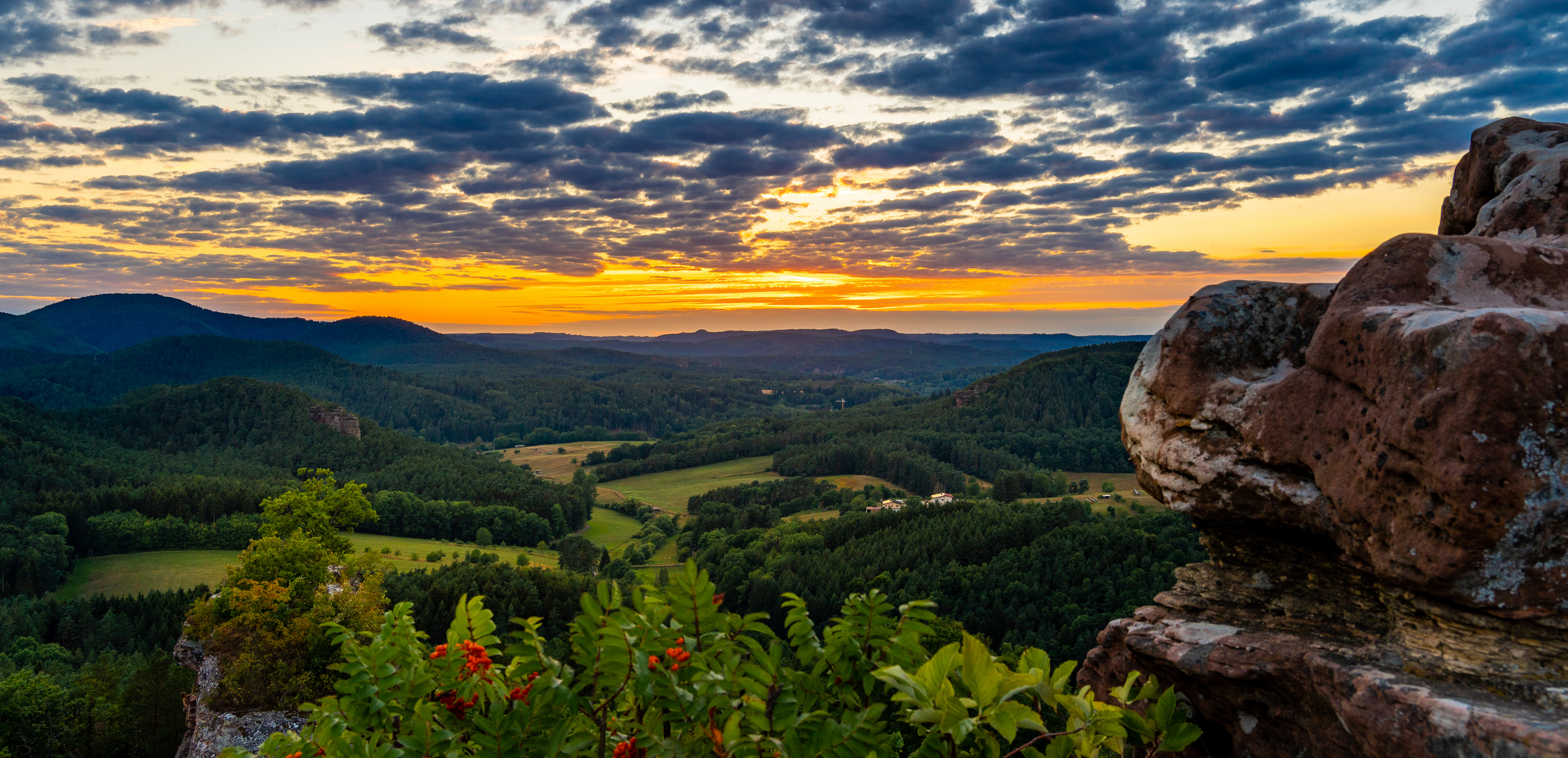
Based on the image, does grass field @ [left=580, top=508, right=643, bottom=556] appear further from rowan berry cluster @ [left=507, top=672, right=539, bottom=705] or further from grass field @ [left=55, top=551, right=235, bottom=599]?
rowan berry cluster @ [left=507, top=672, right=539, bottom=705]

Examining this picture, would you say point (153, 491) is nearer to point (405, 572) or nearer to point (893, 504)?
point (405, 572)

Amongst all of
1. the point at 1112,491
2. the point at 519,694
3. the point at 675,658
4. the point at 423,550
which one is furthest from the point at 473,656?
the point at 1112,491

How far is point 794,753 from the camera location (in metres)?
4.89

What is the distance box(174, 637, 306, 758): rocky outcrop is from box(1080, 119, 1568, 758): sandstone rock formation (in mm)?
40498

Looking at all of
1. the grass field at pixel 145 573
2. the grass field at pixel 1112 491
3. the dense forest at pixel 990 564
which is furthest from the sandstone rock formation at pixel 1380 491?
the grass field at pixel 1112 491

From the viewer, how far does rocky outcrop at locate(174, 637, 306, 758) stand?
3512cm

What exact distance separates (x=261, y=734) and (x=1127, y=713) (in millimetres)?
43721

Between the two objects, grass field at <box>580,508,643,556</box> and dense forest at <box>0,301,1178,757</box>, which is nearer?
dense forest at <box>0,301,1178,757</box>

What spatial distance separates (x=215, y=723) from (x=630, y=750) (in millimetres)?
44001

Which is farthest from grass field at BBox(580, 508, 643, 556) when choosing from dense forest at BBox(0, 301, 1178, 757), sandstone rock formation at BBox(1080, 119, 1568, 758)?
sandstone rock formation at BBox(1080, 119, 1568, 758)

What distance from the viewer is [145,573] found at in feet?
341

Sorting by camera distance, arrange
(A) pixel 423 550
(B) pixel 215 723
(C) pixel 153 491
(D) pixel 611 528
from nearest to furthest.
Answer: (B) pixel 215 723
(A) pixel 423 550
(C) pixel 153 491
(D) pixel 611 528

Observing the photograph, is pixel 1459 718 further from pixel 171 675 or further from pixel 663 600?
pixel 171 675

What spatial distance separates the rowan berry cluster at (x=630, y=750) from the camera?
554 cm
